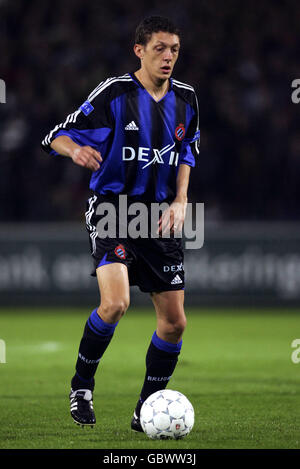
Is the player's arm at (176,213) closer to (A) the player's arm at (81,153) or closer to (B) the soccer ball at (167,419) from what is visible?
(A) the player's arm at (81,153)

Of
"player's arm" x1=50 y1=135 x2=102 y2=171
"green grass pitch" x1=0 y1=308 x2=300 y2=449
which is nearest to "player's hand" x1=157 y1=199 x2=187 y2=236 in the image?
"player's arm" x1=50 y1=135 x2=102 y2=171

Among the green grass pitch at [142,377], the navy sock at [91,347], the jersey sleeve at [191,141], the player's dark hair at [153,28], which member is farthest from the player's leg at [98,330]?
the player's dark hair at [153,28]

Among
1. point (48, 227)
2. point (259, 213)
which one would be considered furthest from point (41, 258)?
point (259, 213)

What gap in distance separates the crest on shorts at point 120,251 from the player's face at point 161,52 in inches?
40.5

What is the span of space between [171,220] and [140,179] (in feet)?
1.00

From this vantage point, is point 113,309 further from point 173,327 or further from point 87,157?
point 87,157

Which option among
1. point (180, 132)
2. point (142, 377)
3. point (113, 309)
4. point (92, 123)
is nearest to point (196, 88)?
point (142, 377)

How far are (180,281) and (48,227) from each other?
28.6 ft

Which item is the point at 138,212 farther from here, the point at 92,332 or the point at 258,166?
the point at 258,166

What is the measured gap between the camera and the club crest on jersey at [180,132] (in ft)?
17.8

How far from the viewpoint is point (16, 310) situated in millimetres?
13352

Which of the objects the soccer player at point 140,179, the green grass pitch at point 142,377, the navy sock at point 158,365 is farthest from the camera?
the navy sock at point 158,365

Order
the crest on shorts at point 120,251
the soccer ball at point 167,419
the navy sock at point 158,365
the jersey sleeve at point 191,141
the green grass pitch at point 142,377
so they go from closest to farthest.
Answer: the soccer ball at point 167,419
the green grass pitch at point 142,377
the crest on shorts at point 120,251
the navy sock at point 158,365
the jersey sleeve at point 191,141

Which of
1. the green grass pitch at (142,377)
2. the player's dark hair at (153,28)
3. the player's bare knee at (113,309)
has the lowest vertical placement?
the green grass pitch at (142,377)
